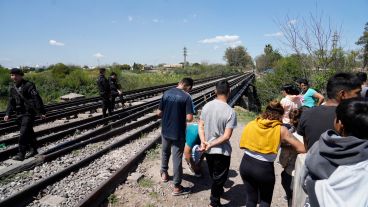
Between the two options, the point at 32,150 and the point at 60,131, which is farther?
the point at 60,131

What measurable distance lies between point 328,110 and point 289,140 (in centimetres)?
51

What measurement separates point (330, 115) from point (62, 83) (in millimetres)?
28922

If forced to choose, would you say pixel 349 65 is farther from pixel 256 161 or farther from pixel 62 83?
pixel 62 83

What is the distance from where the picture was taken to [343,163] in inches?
72.7

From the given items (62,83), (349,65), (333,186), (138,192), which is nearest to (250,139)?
(333,186)

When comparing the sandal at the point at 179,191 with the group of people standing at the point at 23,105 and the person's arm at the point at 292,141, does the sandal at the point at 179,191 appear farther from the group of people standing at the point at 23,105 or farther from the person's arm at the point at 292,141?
the group of people standing at the point at 23,105

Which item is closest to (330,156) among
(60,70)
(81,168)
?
(81,168)

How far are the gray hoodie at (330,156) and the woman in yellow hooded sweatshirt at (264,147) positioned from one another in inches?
51.7

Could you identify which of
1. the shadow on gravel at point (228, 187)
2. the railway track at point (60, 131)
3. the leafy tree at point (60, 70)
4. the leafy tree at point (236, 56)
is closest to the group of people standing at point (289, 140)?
the shadow on gravel at point (228, 187)

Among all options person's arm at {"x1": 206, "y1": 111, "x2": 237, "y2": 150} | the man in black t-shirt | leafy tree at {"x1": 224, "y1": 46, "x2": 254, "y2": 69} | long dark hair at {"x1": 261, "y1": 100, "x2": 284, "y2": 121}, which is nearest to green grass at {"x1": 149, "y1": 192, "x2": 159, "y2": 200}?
person's arm at {"x1": 206, "y1": 111, "x2": 237, "y2": 150}

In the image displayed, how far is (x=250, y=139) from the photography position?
11.7 ft

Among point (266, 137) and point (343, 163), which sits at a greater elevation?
point (343, 163)

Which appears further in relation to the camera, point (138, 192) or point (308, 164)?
point (138, 192)

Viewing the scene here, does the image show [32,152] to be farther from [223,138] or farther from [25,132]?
[223,138]
